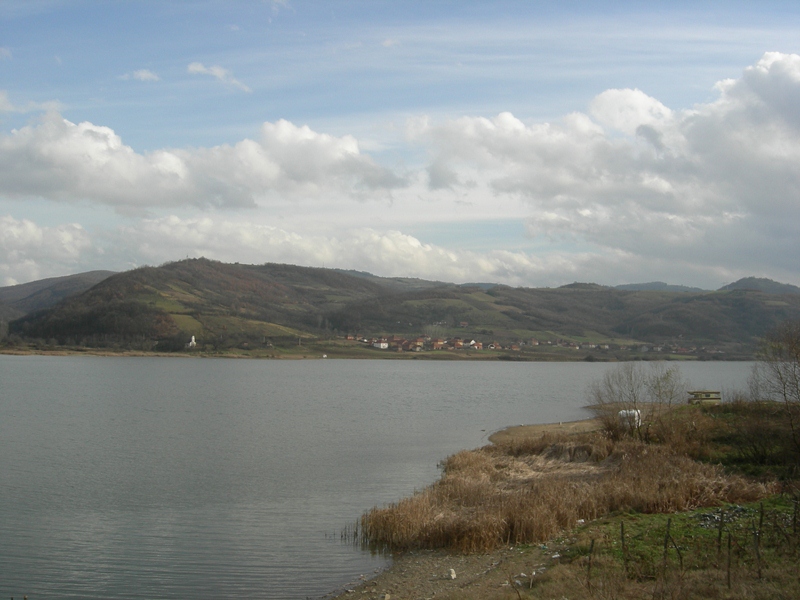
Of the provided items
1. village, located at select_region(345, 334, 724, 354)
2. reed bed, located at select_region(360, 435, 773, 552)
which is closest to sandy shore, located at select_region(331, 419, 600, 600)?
reed bed, located at select_region(360, 435, 773, 552)

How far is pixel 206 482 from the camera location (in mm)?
27281

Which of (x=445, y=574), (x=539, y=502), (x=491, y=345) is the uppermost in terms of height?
(x=491, y=345)

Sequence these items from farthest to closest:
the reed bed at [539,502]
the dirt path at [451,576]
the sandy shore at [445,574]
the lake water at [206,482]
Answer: the reed bed at [539,502] < the lake water at [206,482] < the sandy shore at [445,574] < the dirt path at [451,576]

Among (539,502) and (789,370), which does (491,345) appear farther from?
(539,502)

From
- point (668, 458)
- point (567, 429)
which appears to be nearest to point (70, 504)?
point (668, 458)

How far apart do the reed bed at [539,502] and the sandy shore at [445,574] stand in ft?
2.26

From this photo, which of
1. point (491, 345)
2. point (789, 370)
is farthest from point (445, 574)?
point (491, 345)

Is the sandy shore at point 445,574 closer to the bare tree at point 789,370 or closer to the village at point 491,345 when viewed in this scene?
the bare tree at point 789,370

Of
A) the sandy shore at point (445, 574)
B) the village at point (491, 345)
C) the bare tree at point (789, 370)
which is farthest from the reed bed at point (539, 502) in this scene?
the village at point (491, 345)

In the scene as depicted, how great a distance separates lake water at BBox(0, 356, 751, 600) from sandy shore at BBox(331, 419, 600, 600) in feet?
2.67

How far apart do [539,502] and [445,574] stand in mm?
4300

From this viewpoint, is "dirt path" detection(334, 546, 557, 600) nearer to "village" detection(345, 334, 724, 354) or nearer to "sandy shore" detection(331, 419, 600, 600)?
"sandy shore" detection(331, 419, 600, 600)

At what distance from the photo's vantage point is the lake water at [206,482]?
16.6m

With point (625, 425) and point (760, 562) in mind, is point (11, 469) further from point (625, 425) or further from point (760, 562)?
point (760, 562)
